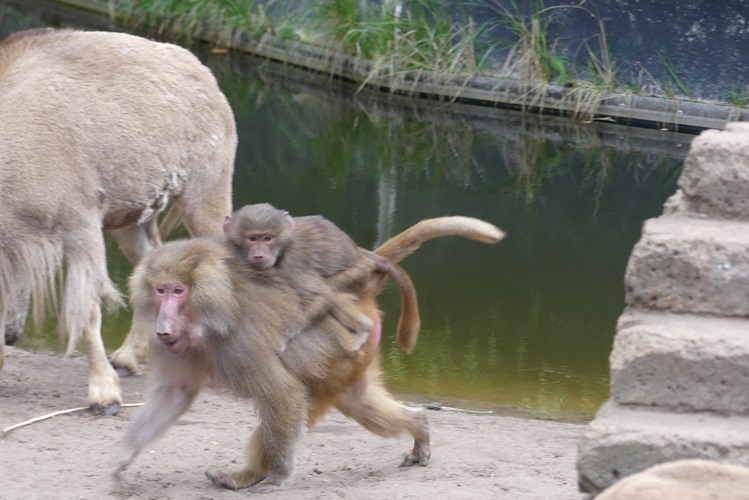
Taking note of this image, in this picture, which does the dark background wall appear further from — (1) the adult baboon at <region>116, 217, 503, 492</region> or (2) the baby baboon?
(1) the adult baboon at <region>116, 217, 503, 492</region>

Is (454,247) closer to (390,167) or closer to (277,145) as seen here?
(390,167)

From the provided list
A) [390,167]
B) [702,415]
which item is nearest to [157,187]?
[702,415]

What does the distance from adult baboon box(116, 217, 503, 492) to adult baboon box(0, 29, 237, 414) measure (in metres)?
1.14

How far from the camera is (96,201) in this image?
5312mm

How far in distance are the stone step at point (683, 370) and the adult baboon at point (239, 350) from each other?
1.21 m

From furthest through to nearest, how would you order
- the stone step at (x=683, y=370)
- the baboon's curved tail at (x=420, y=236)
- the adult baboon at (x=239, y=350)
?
the baboon's curved tail at (x=420, y=236) < the adult baboon at (x=239, y=350) < the stone step at (x=683, y=370)

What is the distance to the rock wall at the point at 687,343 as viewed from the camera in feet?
10.4

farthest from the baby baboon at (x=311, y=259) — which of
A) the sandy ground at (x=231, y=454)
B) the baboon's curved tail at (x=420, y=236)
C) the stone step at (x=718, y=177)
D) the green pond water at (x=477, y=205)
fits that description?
the green pond water at (x=477, y=205)

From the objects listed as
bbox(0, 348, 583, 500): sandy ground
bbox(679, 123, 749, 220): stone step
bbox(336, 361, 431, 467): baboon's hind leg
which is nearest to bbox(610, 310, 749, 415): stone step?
bbox(679, 123, 749, 220): stone step

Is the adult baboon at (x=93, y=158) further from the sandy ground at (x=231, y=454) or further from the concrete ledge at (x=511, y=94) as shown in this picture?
the concrete ledge at (x=511, y=94)

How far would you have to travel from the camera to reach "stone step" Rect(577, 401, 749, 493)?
312cm

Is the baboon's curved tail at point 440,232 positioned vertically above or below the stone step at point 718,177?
below

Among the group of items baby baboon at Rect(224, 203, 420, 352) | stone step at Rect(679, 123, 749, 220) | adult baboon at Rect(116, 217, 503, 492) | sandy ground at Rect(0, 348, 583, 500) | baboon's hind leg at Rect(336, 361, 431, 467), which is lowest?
sandy ground at Rect(0, 348, 583, 500)

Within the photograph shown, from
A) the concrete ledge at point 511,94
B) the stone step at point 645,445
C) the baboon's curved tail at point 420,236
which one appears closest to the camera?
the stone step at point 645,445
